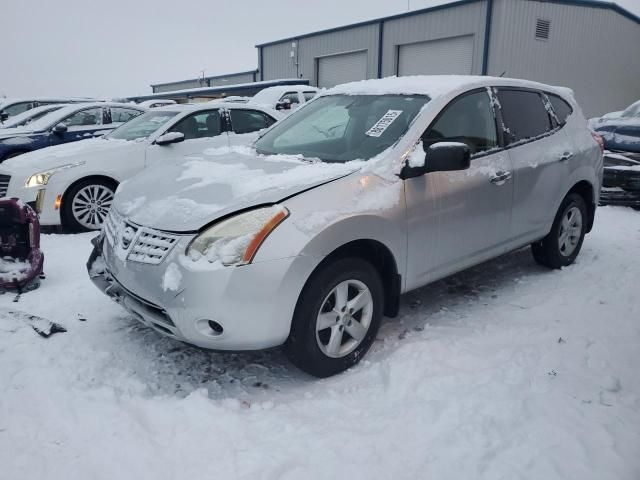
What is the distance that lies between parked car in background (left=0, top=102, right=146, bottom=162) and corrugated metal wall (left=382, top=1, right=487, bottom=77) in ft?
42.9

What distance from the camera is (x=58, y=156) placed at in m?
6.22

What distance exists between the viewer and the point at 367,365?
124 inches

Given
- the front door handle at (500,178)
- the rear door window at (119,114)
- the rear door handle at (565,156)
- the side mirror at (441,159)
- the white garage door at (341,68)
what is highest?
the white garage door at (341,68)

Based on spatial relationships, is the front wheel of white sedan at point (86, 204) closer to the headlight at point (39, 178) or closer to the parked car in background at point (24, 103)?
the headlight at point (39, 178)

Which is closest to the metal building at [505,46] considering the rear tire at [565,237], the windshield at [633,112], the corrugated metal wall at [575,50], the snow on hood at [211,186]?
the corrugated metal wall at [575,50]

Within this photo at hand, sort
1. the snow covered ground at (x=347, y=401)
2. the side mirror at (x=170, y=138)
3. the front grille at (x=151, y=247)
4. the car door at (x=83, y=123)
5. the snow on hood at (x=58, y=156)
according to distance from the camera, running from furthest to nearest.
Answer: the car door at (x=83, y=123) → the side mirror at (x=170, y=138) → the snow on hood at (x=58, y=156) → the front grille at (x=151, y=247) → the snow covered ground at (x=347, y=401)

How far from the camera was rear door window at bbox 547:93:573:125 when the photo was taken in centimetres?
462

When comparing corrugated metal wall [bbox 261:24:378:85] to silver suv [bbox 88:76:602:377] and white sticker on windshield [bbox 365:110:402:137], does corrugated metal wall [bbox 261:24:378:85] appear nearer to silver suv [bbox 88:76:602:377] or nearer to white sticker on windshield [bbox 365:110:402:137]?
silver suv [bbox 88:76:602:377]

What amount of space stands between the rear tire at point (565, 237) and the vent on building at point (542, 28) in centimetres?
1586

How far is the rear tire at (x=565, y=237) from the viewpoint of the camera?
469 cm

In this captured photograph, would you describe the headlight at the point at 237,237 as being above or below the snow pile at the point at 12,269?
above

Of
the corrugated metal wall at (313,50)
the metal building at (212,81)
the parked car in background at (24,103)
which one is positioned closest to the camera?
the parked car in background at (24,103)

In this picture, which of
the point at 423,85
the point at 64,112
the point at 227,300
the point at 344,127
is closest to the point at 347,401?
the point at 227,300

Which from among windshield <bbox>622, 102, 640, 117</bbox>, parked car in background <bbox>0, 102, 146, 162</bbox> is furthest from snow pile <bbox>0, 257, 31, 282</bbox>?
windshield <bbox>622, 102, 640, 117</bbox>
